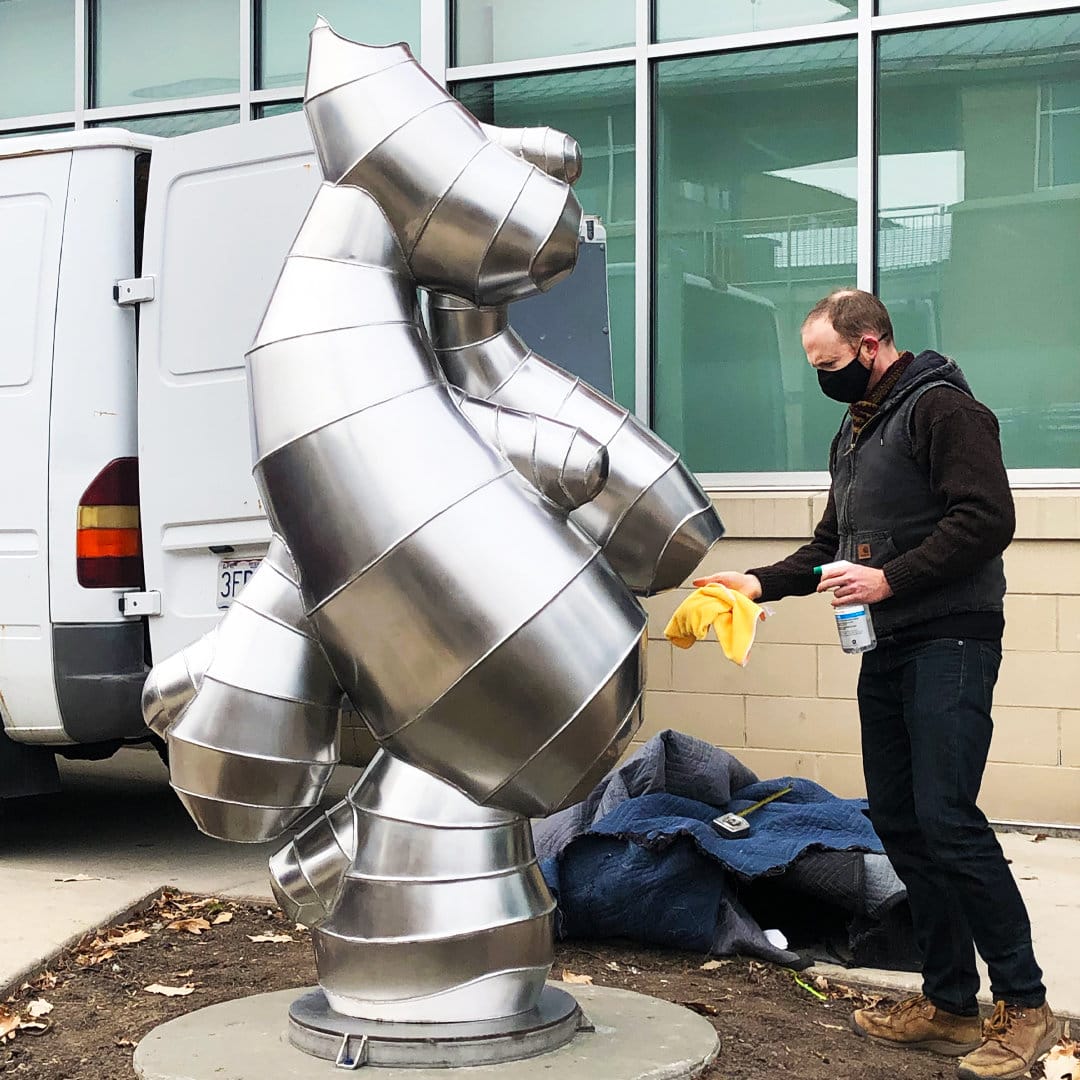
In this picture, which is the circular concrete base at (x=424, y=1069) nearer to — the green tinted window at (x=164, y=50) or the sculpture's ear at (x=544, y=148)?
the sculpture's ear at (x=544, y=148)

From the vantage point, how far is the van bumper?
564 cm

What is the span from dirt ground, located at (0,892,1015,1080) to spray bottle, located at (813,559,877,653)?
1017mm

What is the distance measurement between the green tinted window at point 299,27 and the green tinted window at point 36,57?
132cm

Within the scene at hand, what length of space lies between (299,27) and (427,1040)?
6.78 m

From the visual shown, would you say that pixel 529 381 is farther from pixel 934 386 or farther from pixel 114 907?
pixel 114 907

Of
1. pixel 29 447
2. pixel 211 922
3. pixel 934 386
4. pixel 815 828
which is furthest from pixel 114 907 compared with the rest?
pixel 934 386

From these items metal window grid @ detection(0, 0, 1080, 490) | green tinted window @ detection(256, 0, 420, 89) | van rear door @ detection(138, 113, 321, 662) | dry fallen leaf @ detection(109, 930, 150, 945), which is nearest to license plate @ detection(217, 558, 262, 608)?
van rear door @ detection(138, 113, 321, 662)

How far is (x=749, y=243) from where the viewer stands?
765cm

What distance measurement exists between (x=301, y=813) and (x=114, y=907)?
73.6 inches

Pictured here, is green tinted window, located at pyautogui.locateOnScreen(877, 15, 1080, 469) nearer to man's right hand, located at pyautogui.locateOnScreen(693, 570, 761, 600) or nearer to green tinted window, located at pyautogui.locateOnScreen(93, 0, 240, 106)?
man's right hand, located at pyautogui.locateOnScreen(693, 570, 761, 600)

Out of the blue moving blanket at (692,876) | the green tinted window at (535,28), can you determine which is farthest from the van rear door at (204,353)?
the green tinted window at (535,28)

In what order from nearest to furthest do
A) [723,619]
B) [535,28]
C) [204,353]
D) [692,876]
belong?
1. [723,619]
2. [692,876]
3. [204,353]
4. [535,28]

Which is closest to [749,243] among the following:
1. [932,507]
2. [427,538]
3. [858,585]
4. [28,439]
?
[28,439]

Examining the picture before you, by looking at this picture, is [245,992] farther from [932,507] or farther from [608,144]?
[608,144]
